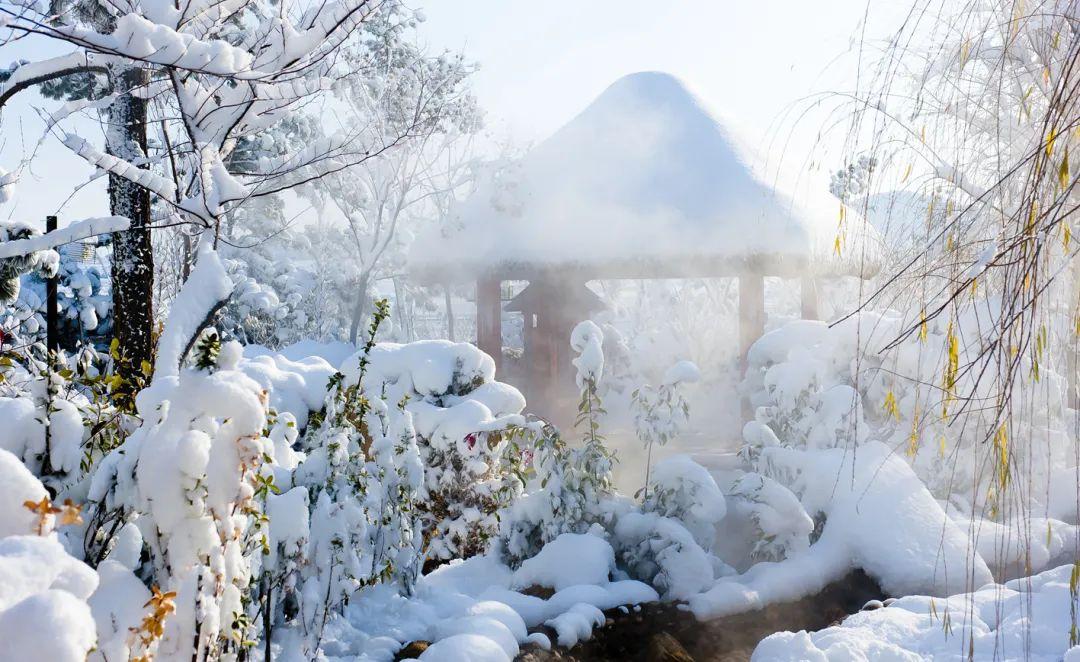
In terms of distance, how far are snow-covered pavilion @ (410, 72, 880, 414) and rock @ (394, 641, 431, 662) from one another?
274 inches

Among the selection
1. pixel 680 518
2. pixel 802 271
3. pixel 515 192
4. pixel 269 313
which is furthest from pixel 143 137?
pixel 269 313

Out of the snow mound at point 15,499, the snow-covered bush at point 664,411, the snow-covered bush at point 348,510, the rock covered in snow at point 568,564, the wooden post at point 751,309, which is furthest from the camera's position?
the wooden post at point 751,309

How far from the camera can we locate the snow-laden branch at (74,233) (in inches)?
131

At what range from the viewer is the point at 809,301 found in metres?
10.5

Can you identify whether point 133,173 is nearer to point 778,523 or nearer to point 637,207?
point 778,523

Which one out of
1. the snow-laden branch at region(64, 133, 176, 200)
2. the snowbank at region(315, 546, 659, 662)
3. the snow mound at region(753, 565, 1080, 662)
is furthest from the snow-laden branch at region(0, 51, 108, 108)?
the snow mound at region(753, 565, 1080, 662)

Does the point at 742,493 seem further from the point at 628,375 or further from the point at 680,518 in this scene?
the point at 628,375

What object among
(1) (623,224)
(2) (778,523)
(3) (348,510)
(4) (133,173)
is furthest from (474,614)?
(1) (623,224)

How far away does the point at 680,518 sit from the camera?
5.05m

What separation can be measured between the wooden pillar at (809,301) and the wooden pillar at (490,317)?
410cm

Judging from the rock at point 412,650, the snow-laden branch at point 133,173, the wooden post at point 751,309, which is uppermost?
the snow-laden branch at point 133,173

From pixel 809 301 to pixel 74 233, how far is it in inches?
356

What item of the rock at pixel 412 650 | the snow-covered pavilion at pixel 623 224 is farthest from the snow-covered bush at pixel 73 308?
the rock at pixel 412 650

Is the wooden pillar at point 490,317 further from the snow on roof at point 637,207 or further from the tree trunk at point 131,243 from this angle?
the tree trunk at point 131,243
